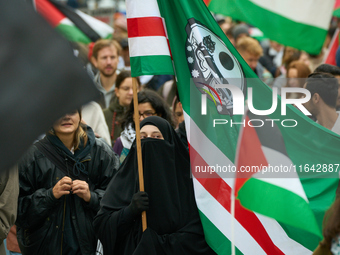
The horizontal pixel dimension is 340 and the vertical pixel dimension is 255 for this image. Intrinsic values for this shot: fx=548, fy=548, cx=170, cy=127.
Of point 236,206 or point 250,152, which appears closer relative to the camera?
point 250,152

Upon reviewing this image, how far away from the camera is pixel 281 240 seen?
4285 mm

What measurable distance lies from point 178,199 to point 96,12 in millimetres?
18909

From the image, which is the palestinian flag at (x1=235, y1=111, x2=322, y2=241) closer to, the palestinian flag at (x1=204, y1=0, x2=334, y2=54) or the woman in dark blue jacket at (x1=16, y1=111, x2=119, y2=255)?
the woman in dark blue jacket at (x1=16, y1=111, x2=119, y2=255)

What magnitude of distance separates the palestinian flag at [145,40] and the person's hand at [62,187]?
1065 mm

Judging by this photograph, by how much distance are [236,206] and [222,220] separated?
0.16 meters

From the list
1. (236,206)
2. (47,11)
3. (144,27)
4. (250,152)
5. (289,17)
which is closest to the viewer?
(47,11)

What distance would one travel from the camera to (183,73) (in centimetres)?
452

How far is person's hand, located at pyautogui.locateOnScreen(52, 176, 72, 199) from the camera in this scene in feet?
15.1

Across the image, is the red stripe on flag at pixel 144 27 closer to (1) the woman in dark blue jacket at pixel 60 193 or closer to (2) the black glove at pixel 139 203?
(1) the woman in dark blue jacket at pixel 60 193

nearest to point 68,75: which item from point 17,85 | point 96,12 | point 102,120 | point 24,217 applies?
point 17,85

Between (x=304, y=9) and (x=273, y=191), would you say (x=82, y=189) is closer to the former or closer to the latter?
(x=273, y=191)

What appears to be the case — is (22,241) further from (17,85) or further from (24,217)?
(17,85)

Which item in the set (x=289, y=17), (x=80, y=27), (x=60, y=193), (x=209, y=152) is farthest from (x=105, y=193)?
(x=289, y=17)

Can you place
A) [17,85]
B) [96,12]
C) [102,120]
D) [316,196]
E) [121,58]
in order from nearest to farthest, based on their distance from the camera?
[17,85], [316,196], [102,120], [121,58], [96,12]
